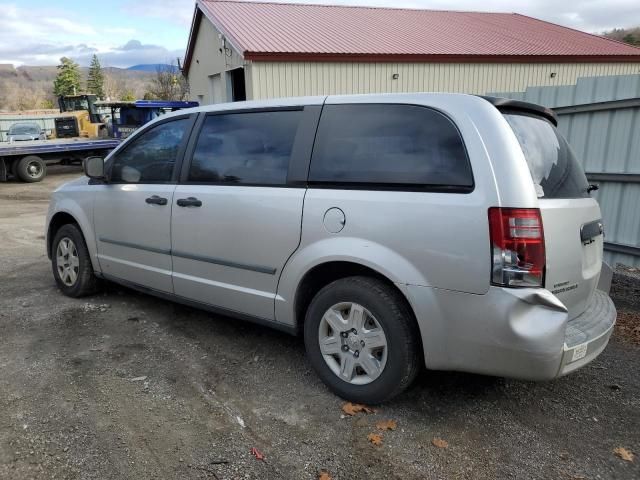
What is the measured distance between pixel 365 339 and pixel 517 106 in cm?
158

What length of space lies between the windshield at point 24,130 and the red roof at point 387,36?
7.26 m

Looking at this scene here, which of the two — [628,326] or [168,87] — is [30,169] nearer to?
[628,326]

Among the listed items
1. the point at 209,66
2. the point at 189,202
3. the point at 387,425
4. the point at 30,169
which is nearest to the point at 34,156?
the point at 30,169

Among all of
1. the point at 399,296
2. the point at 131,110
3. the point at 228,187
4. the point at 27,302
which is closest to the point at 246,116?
the point at 228,187

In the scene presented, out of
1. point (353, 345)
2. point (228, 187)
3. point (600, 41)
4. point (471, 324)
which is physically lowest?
point (353, 345)

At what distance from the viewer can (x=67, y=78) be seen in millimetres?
70625

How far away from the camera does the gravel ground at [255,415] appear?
2.57 m

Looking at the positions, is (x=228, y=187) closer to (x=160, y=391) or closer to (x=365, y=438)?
(x=160, y=391)

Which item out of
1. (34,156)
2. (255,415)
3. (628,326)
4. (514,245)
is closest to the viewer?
(514,245)

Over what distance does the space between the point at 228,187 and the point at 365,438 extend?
185cm

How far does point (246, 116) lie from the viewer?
3.66 metres

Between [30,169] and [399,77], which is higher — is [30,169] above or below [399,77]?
below

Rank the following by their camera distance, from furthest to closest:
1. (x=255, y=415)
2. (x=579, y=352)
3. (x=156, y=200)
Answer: (x=156, y=200)
(x=255, y=415)
(x=579, y=352)

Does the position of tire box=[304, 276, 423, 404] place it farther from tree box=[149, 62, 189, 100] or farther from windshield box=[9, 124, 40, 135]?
tree box=[149, 62, 189, 100]
